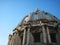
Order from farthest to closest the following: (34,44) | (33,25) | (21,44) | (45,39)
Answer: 1. (33,25)
2. (21,44)
3. (45,39)
4. (34,44)

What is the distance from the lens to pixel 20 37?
1237 inches

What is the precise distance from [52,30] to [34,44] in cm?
649

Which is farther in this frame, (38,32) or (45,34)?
(38,32)

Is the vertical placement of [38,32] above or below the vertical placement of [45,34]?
above

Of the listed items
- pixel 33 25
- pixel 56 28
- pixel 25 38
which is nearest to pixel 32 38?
pixel 25 38

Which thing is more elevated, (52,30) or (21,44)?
(52,30)

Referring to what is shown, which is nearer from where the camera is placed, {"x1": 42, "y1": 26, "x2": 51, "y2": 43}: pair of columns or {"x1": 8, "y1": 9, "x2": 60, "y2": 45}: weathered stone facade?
{"x1": 42, "y1": 26, "x2": 51, "y2": 43}: pair of columns

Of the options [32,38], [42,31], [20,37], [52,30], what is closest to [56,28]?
[52,30]

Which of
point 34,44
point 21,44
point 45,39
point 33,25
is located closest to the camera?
point 34,44

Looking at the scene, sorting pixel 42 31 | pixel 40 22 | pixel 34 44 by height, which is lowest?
pixel 34 44

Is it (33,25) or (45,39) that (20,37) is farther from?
(45,39)

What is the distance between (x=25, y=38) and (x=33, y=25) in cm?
380

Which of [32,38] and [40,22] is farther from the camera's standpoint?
[40,22]

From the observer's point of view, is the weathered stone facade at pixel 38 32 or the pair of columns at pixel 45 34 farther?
the weathered stone facade at pixel 38 32
